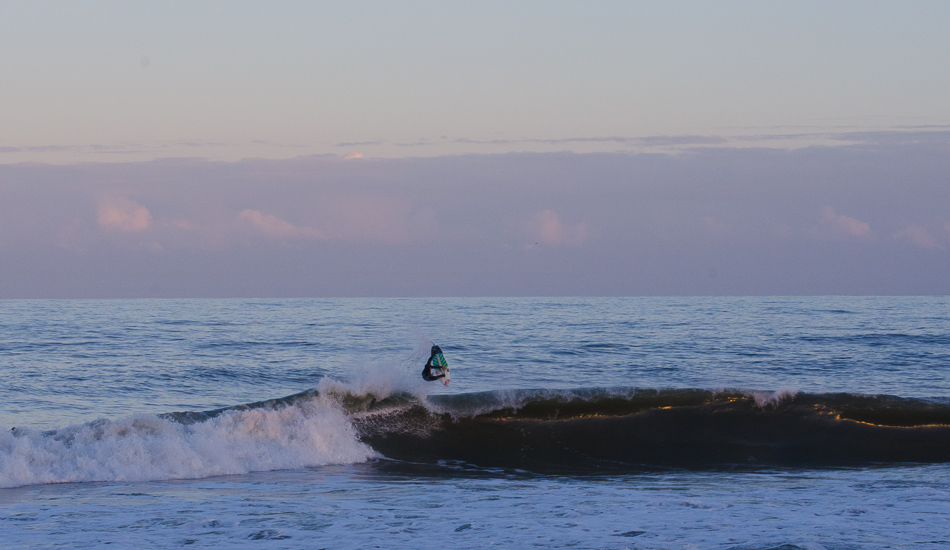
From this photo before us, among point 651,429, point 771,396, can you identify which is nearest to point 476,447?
point 651,429

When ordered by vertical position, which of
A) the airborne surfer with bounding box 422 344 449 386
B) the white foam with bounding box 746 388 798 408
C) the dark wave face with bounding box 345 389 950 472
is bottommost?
the dark wave face with bounding box 345 389 950 472

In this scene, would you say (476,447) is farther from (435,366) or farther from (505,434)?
(435,366)

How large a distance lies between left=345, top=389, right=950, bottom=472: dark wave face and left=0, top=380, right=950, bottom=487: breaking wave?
0.03m

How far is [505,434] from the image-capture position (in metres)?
15.6

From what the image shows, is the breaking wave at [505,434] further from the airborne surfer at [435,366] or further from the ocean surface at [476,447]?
the airborne surfer at [435,366]

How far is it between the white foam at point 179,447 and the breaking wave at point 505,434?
0.03m

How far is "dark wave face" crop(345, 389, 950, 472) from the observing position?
14.4m

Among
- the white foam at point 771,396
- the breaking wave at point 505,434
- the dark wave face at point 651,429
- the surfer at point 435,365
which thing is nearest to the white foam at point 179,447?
the breaking wave at point 505,434

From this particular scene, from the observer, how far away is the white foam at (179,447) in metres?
12.1

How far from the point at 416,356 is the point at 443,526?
30.4 ft

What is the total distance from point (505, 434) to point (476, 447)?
784 mm

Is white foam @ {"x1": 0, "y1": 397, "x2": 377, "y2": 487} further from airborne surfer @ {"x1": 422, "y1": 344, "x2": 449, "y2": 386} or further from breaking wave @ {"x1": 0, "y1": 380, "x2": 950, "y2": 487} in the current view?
airborne surfer @ {"x1": 422, "y1": 344, "x2": 449, "y2": 386}

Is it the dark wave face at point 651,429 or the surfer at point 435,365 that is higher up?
the surfer at point 435,365

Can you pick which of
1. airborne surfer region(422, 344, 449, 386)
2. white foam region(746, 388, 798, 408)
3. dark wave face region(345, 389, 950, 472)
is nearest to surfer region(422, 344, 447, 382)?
airborne surfer region(422, 344, 449, 386)
